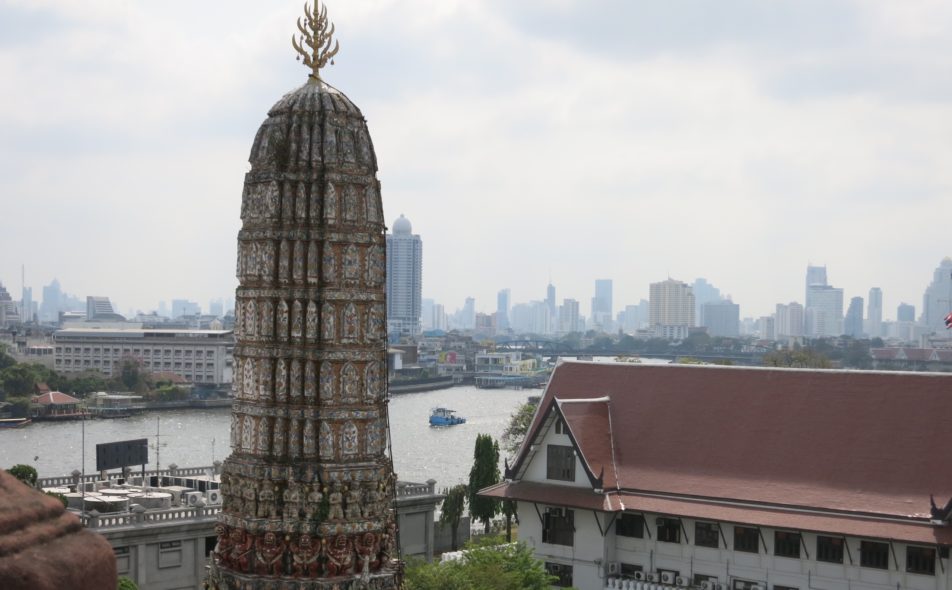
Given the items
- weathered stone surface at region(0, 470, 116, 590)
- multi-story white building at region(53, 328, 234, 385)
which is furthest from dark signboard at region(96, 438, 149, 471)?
multi-story white building at region(53, 328, 234, 385)

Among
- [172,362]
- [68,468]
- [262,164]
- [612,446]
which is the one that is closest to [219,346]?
[172,362]

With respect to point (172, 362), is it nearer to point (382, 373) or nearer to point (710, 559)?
point (710, 559)

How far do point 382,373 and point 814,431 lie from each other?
1584cm

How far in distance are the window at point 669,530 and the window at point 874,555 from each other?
3.98 metres

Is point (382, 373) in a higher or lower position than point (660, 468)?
higher

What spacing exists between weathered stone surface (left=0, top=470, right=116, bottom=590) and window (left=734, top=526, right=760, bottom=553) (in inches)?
917

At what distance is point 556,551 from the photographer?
91.1 ft

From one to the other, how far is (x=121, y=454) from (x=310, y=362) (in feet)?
104

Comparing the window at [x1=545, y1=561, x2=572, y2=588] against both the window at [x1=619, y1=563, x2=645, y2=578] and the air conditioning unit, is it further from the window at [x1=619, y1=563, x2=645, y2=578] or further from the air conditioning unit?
the air conditioning unit

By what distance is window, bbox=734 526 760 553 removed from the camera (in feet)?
83.6

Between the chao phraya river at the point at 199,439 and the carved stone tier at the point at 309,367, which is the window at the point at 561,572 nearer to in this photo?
the carved stone tier at the point at 309,367

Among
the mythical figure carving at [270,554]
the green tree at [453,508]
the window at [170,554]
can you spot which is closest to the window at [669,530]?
the green tree at [453,508]

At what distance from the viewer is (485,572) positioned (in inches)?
881

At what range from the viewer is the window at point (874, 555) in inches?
947
